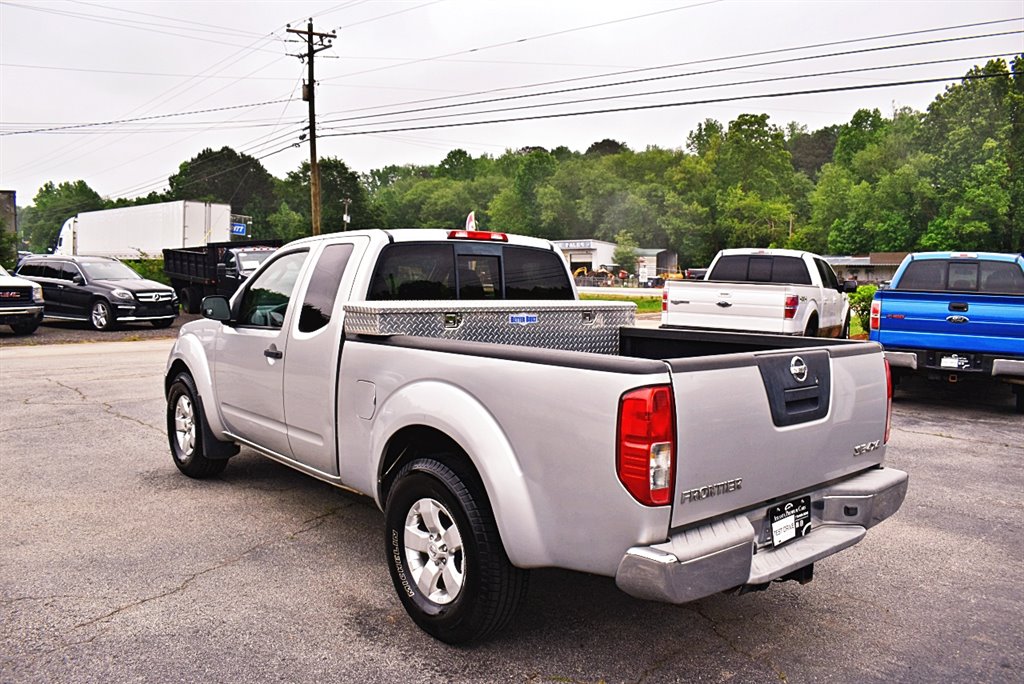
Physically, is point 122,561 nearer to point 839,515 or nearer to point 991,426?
point 839,515

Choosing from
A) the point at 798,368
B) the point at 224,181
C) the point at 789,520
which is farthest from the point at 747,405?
the point at 224,181

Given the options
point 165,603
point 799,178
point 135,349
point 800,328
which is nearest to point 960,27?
point 800,328

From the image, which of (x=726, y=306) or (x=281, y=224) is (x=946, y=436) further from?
(x=281, y=224)

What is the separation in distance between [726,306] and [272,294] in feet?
31.1

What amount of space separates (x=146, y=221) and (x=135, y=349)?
2333 cm

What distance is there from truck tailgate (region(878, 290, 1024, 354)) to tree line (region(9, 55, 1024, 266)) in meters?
70.9

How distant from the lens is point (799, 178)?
448ft

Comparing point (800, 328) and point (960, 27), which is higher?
point (960, 27)

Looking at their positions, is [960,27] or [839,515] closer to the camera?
[839,515]

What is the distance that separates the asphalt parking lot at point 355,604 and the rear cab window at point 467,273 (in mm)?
1567

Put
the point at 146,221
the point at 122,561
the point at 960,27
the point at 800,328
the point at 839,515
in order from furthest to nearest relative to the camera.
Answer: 1. the point at 146,221
2. the point at 960,27
3. the point at 800,328
4. the point at 122,561
5. the point at 839,515

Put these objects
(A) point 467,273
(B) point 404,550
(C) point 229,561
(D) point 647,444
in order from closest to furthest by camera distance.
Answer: (D) point 647,444, (B) point 404,550, (C) point 229,561, (A) point 467,273

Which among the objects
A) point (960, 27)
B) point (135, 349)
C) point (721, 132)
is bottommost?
point (135, 349)

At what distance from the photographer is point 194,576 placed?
173 inches
